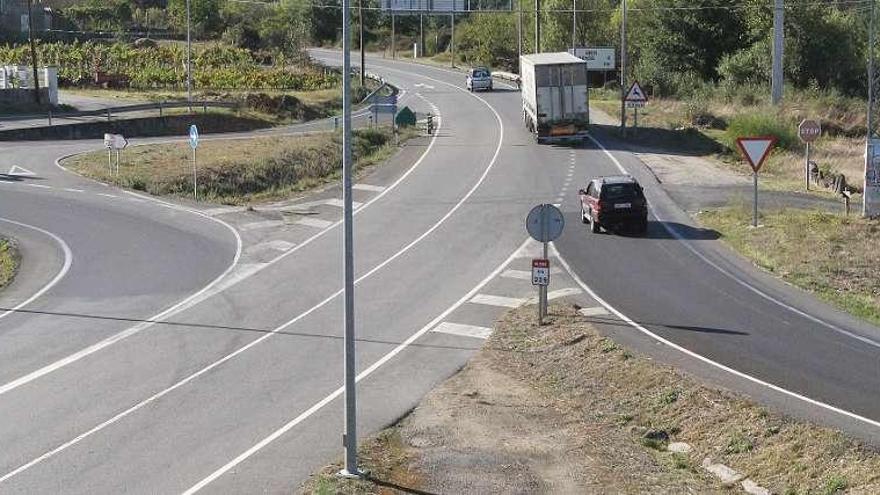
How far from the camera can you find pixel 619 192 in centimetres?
3192

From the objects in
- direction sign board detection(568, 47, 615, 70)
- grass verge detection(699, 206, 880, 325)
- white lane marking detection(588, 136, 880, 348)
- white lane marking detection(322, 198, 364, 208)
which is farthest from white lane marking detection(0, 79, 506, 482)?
direction sign board detection(568, 47, 615, 70)

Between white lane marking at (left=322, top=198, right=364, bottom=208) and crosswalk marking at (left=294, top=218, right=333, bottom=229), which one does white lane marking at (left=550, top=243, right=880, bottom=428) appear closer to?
crosswalk marking at (left=294, top=218, right=333, bottom=229)

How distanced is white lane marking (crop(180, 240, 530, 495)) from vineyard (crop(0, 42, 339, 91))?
60.4 metres

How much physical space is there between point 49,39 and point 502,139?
6596 cm

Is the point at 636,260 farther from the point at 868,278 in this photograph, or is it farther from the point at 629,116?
the point at 629,116

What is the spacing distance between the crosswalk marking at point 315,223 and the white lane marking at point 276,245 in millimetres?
2337

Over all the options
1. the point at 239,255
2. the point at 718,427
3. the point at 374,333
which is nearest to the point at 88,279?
the point at 239,255

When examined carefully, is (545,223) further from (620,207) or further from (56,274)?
(56,274)

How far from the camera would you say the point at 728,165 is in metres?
46.0

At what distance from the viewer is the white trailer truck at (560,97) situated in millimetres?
49250

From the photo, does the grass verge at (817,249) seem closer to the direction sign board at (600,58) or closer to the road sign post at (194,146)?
the road sign post at (194,146)

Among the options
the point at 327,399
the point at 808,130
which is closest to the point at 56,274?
the point at 327,399

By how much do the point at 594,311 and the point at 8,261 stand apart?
16267 millimetres

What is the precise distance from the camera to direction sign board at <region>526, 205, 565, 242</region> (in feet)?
71.8
